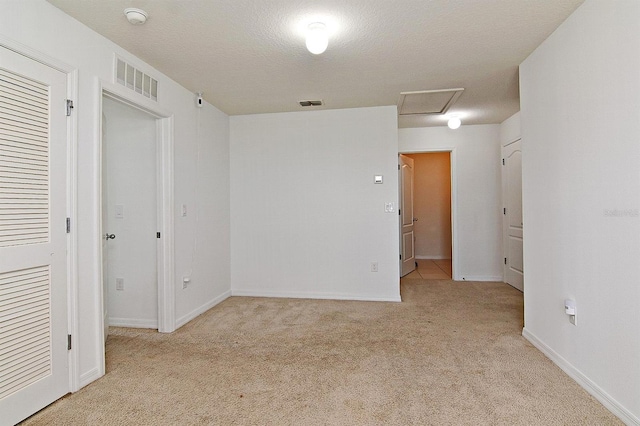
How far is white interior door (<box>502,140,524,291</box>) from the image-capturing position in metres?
4.36

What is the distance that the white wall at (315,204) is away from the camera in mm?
4035

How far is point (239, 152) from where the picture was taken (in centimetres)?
436

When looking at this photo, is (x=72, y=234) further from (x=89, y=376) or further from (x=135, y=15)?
(x=135, y=15)

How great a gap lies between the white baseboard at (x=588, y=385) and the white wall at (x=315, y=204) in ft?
5.69

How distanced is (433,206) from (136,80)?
633 centimetres

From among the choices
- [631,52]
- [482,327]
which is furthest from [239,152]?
[631,52]

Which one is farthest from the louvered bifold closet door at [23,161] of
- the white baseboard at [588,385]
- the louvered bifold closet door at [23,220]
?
the white baseboard at [588,385]

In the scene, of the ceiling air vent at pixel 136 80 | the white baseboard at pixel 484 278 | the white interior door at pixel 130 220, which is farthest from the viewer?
the white baseboard at pixel 484 278

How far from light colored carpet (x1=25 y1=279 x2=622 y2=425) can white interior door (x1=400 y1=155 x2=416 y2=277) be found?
188 cm

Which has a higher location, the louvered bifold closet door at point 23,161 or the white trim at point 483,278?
the louvered bifold closet door at point 23,161

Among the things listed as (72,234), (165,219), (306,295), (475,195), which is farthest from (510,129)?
(72,234)

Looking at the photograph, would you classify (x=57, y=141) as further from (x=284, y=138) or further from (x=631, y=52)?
(x=631, y=52)

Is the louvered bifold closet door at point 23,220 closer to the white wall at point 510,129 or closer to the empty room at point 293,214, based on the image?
the empty room at point 293,214

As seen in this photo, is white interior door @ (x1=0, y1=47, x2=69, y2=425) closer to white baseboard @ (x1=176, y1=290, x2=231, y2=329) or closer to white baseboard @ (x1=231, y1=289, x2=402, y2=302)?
white baseboard @ (x1=176, y1=290, x2=231, y2=329)
